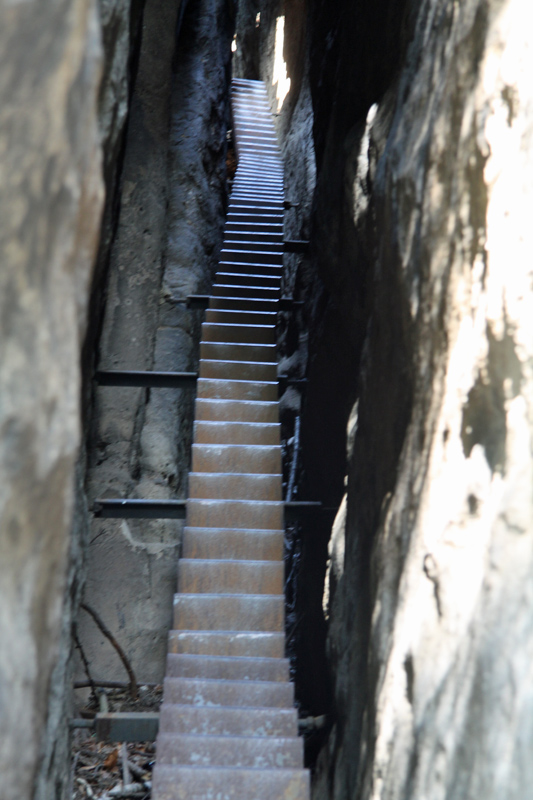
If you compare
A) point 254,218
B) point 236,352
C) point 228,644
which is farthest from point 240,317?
point 228,644

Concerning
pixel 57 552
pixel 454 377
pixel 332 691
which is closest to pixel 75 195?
pixel 57 552

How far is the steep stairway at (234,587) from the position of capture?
135 inches

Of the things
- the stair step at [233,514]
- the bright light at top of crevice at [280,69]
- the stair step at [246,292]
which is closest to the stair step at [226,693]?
the stair step at [233,514]

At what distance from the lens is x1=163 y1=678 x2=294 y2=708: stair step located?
3.76m

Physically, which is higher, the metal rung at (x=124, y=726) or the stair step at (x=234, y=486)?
the stair step at (x=234, y=486)

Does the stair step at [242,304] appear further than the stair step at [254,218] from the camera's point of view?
No

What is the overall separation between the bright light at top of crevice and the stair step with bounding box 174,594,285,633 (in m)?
8.60

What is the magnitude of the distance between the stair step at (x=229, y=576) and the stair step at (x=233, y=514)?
29cm

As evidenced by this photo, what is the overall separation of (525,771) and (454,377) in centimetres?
122

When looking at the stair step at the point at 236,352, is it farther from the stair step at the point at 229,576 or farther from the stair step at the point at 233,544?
the stair step at the point at 229,576

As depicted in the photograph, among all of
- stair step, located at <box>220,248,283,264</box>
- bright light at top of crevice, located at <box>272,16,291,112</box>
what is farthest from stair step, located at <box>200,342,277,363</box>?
bright light at top of crevice, located at <box>272,16,291,112</box>

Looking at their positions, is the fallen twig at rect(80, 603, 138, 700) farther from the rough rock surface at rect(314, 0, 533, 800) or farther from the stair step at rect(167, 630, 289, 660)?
the rough rock surface at rect(314, 0, 533, 800)

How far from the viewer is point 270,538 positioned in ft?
15.3

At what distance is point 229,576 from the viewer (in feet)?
14.7
